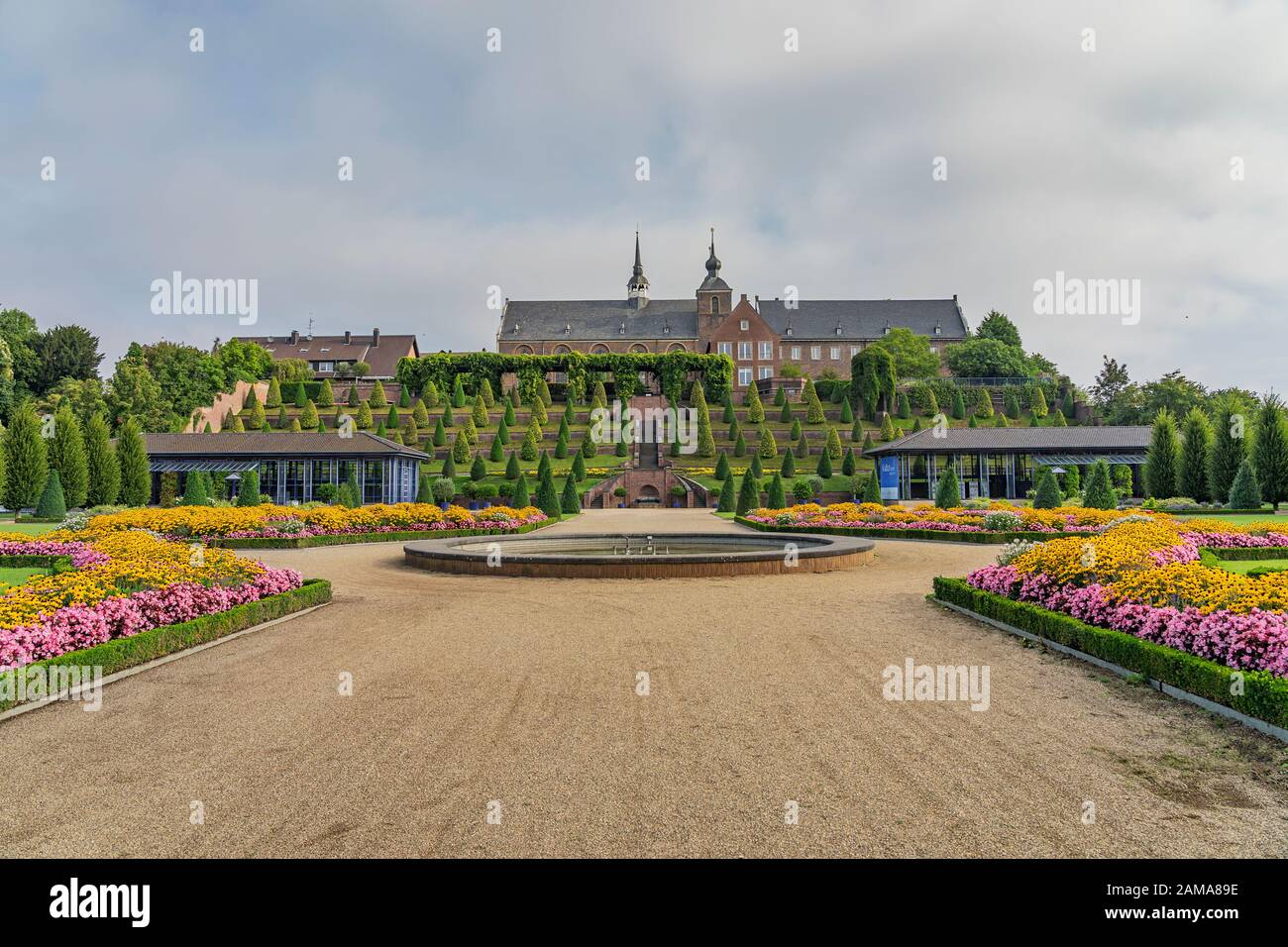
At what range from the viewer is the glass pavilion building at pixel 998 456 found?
43.3 meters

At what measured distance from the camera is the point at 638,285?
302ft

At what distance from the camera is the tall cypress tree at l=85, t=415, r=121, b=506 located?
3416 cm

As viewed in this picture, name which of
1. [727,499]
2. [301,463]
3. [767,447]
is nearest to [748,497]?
[727,499]

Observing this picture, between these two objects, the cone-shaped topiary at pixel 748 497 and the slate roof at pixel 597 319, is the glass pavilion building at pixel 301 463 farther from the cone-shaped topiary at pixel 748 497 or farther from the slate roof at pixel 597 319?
the slate roof at pixel 597 319

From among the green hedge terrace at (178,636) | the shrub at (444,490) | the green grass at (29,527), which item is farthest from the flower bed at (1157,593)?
the shrub at (444,490)

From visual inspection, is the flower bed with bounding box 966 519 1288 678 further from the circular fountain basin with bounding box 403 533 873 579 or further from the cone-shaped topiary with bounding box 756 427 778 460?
the cone-shaped topiary with bounding box 756 427 778 460

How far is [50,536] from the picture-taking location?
61.7 feet

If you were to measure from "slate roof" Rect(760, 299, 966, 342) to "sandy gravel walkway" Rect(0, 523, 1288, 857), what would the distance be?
84.7 metres

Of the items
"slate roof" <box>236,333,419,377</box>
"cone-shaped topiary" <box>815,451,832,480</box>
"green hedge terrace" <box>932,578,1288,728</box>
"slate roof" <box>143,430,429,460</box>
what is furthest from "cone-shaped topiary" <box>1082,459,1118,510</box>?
"slate roof" <box>236,333,419,377</box>

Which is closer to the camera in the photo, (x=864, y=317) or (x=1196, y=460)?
(x=1196, y=460)

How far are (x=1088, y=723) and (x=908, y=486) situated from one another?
134 feet

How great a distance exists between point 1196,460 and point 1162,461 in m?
1.29

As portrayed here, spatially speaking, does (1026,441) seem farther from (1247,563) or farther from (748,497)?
(1247,563)

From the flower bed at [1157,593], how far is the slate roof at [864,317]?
80579mm
